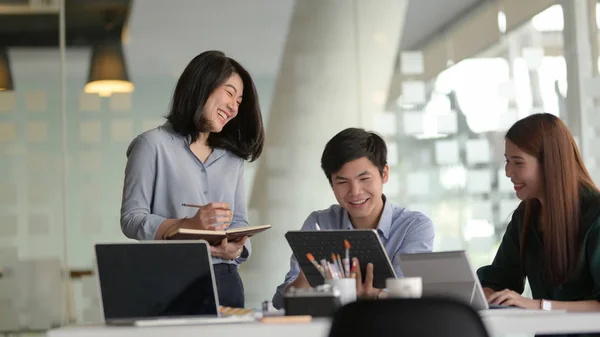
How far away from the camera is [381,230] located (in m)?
2.98

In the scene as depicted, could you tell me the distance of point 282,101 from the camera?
5.24 meters

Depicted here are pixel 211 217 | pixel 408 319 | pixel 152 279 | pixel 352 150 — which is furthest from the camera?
pixel 352 150

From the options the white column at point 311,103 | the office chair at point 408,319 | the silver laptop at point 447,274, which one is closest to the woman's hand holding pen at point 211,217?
the silver laptop at point 447,274

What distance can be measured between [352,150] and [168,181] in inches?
23.9

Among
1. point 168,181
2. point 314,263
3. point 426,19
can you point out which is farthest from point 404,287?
point 426,19

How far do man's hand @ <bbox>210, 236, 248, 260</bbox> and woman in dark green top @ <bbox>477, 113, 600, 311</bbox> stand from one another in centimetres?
76

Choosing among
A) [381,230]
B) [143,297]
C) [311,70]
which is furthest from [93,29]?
[143,297]

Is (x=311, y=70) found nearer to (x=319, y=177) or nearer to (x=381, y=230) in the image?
(x=319, y=177)

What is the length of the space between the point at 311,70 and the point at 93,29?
1.23 m

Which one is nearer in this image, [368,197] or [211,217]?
[211,217]

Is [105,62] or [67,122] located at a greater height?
[105,62]

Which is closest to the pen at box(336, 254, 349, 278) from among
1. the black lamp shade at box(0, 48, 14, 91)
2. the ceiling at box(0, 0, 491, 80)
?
the ceiling at box(0, 0, 491, 80)

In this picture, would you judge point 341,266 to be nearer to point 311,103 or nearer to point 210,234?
point 210,234

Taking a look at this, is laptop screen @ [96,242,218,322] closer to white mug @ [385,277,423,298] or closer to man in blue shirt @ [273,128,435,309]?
white mug @ [385,277,423,298]
